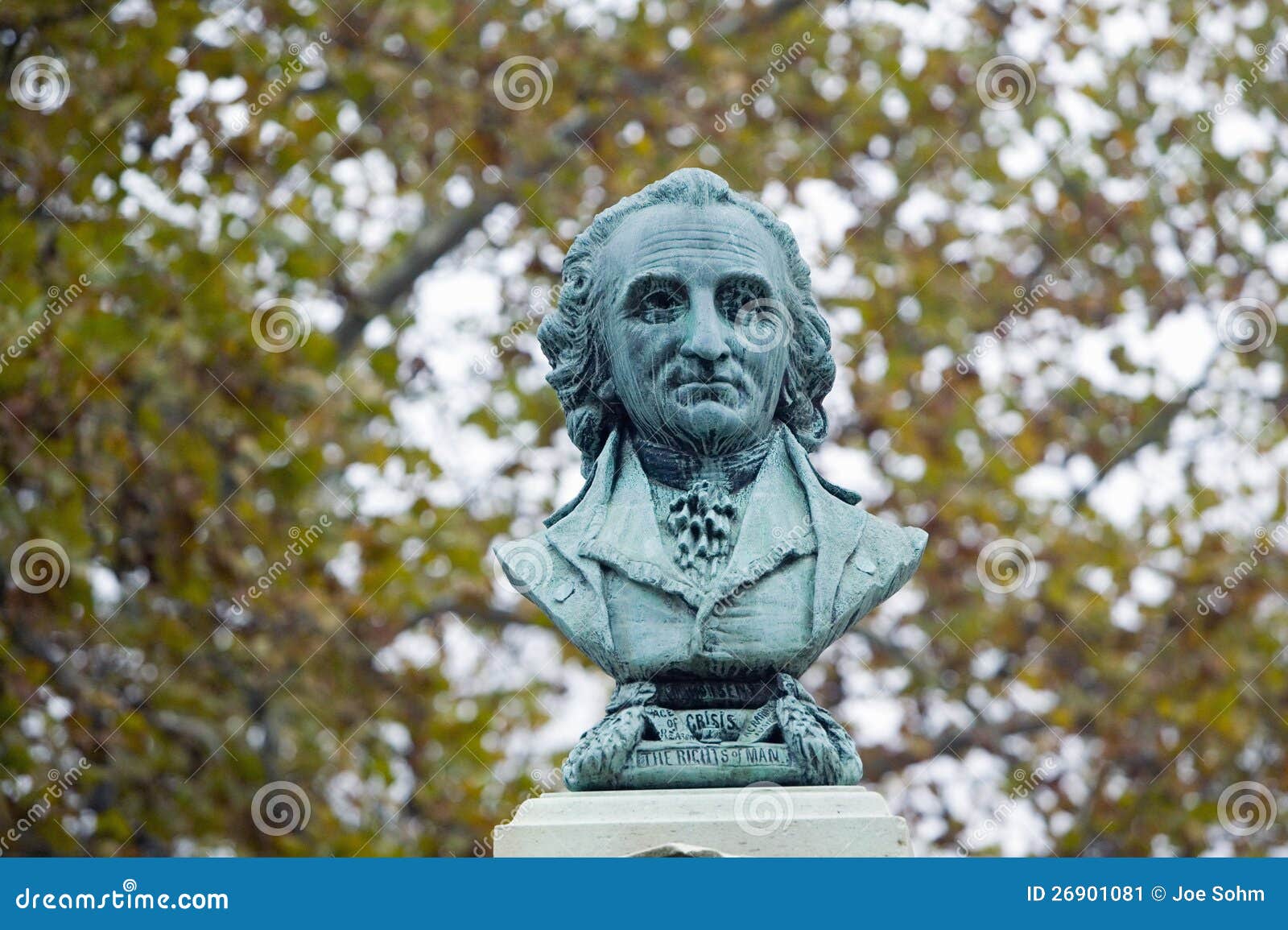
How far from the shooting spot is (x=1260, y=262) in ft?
45.2

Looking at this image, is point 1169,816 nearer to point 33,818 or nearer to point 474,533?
point 474,533

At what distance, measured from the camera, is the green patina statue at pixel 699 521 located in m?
6.64

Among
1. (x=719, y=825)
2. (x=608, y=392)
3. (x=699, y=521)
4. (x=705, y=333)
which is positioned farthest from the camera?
(x=608, y=392)

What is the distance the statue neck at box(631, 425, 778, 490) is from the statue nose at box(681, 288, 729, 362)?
405 mm

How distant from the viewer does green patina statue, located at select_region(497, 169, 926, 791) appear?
6.64 m

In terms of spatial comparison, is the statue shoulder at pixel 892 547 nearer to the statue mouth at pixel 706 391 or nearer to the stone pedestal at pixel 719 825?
the statue mouth at pixel 706 391

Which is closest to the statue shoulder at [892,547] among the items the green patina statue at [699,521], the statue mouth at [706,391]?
the green patina statue at [699,521]

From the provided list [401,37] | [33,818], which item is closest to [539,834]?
[33,818]

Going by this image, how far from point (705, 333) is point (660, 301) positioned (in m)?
0.23

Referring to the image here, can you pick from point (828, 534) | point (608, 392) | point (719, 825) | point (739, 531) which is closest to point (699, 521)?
point (739, 531)

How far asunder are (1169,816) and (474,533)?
15.9 ft

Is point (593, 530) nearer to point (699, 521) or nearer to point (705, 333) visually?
point (699, 521)

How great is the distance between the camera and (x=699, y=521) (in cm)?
693

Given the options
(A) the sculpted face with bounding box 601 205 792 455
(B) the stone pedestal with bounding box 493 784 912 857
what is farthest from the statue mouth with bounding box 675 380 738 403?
(B) the stone pedestal with bounding box 493 784 912 857
